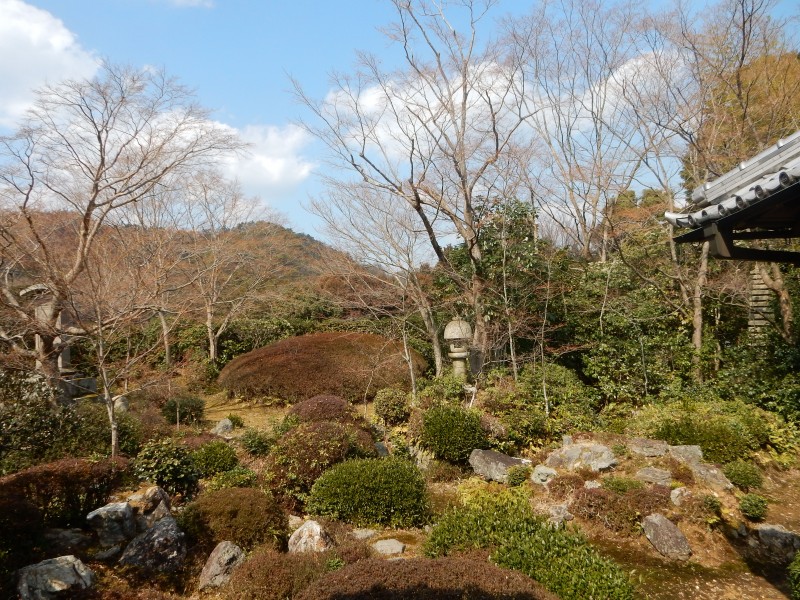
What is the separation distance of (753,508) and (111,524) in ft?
24.0

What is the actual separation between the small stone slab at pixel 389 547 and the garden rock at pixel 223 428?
251 inches

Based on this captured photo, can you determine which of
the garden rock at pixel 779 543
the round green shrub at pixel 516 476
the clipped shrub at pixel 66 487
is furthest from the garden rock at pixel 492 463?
the clipped shrub at pixel 66 487

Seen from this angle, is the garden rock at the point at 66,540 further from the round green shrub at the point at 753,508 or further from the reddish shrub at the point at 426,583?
the round green shrub at the point at 753,508

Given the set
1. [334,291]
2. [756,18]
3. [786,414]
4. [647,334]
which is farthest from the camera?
[334,291]

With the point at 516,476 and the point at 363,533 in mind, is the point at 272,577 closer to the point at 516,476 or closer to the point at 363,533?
the point at 363,533

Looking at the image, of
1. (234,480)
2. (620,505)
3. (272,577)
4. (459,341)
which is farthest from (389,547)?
(459,341)

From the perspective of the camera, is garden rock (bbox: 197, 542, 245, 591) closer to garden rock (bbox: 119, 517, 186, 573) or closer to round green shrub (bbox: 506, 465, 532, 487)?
garden rock (bbox: 119, 517, 186, 573)

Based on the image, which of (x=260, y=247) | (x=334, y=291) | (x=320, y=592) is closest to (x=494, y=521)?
(x=320, y=592)

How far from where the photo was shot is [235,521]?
17.5ft

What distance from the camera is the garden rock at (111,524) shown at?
213 inches

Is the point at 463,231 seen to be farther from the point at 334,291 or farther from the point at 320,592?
the point at 320,592

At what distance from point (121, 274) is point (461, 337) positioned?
7.65m

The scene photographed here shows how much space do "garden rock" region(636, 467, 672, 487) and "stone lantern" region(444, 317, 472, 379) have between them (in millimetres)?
4569

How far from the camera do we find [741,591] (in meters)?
4.87
